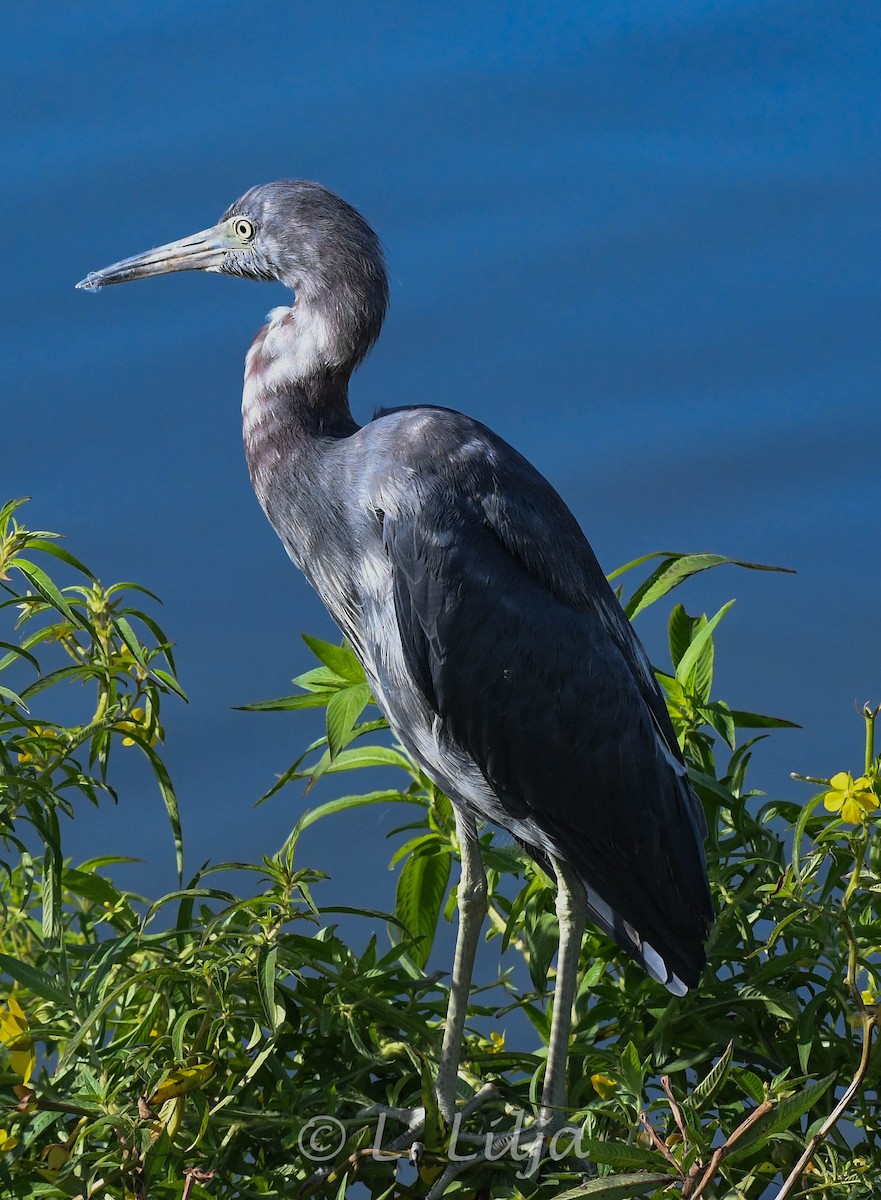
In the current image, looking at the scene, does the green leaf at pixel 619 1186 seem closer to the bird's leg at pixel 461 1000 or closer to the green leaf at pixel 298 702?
the bird's leg at pixel 461 1000

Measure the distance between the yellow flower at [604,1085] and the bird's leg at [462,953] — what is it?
22cm

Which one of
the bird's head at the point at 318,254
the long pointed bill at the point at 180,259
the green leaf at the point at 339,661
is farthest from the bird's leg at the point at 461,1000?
the long pointed bill at the point at 180,259

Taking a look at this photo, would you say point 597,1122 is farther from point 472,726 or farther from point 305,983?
point 472,726

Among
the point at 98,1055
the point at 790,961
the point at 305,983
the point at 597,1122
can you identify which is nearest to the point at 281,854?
the point at 305,983

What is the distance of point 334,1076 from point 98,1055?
0.98 feet

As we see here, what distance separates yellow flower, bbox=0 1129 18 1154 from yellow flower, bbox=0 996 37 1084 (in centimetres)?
7

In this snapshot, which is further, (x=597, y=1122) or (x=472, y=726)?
(x=472, y=726)

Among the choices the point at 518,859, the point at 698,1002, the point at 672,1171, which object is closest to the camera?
the point at 672,1171

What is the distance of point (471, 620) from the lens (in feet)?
6.43

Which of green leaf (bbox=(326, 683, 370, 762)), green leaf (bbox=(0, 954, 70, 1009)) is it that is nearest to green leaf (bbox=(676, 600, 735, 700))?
green leaf (bbox=(326, 683, 370, 762))

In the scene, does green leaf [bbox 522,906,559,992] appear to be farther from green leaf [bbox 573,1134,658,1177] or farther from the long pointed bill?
the long pointed bill

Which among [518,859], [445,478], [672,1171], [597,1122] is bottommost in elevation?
[672,1171]

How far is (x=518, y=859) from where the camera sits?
2.30 metres

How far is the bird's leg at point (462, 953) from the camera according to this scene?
1916 millimetres
